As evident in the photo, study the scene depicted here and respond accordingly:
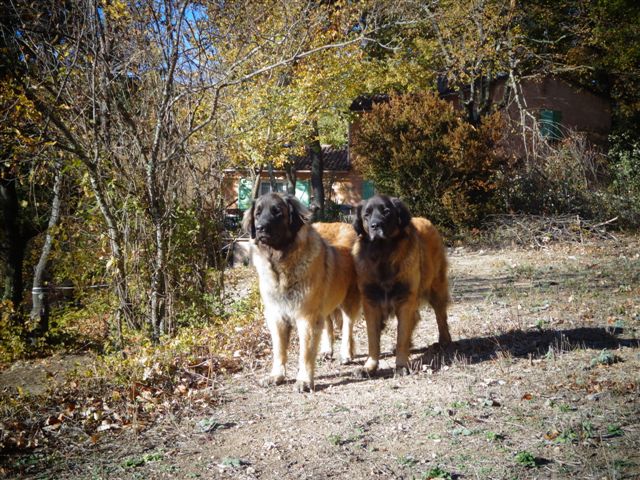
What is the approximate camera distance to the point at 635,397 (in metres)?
4.44

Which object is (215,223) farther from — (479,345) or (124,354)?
(479,345)

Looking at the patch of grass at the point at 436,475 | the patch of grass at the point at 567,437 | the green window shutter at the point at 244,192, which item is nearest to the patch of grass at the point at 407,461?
the patch of grass at the point at 436,475

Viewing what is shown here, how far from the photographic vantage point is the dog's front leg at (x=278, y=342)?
5.62 meters

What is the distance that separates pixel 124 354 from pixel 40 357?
4256 mm

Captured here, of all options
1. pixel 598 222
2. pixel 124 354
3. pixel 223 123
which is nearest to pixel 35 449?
pixel 124 354

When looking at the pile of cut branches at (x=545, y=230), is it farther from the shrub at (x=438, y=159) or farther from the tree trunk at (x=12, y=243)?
the tree trunk at (x=12, y=243)

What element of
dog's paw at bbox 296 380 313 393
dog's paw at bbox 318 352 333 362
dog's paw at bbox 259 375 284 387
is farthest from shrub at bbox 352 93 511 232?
dog's paw at bbox 296 380 313 393

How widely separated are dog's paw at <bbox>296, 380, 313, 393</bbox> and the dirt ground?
0.30ft

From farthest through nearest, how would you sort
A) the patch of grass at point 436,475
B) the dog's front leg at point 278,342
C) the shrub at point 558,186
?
the shrub at point 558,186
the dog's front leg at point 278,342
the patch of grass at point 436,475

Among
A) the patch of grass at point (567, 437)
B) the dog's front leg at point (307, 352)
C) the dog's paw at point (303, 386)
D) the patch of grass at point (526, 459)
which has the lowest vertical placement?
the patch of grass at point (526, 459)

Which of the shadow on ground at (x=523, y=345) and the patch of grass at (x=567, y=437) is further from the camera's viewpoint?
the shadow on ground at (x=523, y=345)

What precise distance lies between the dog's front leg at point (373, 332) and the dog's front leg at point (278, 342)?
0.80m

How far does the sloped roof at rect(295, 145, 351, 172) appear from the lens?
3306 cm

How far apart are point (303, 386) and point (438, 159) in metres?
11.9
